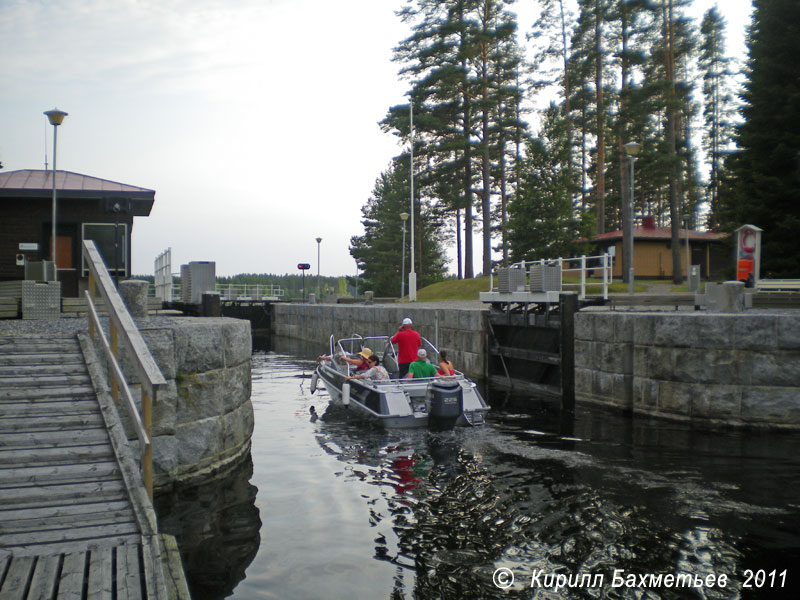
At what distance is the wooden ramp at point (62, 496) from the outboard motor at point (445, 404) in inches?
226

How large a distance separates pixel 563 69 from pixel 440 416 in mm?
38138

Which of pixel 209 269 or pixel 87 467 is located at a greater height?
pixel 209 269

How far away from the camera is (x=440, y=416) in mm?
11094

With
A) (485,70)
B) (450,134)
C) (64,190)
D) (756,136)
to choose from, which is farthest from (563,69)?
(64,190)

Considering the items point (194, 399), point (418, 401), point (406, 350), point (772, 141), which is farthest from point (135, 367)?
point (772, 141)

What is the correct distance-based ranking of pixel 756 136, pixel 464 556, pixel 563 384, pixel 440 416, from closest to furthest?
pixel 464 556 → pixel 440 416 → pixel 563 384 → pixel 756 136

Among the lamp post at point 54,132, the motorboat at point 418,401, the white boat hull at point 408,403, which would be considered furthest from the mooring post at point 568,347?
the lamp post at point 54,132

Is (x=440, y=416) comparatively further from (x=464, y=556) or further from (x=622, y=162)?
(x=622, y=162)

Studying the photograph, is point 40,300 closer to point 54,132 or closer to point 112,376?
point 112,376

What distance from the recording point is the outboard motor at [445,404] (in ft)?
36.4

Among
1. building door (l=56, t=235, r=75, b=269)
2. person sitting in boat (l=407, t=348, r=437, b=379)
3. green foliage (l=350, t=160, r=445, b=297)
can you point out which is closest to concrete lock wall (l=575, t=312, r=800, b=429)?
person sitting in boat (l=407, t=348, r=437, b=379)

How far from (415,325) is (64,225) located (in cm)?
1245

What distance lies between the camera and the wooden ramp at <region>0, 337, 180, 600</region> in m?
4.30

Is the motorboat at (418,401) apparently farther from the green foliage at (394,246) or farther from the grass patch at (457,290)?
the green foliage at (394,246)
